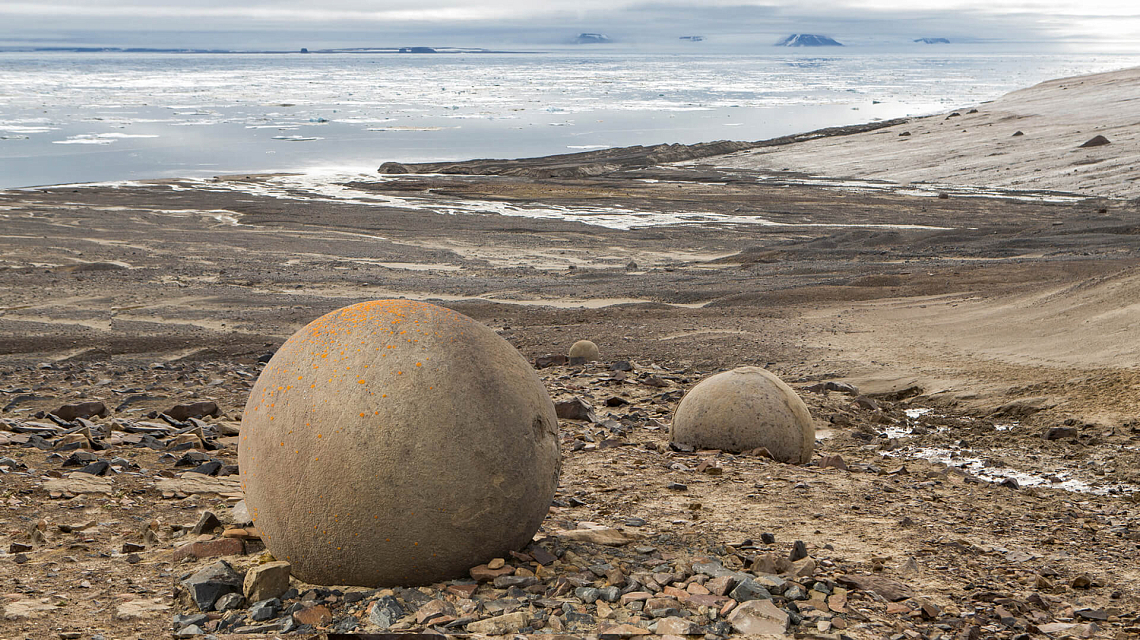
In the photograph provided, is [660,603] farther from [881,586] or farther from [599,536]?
[881,586]

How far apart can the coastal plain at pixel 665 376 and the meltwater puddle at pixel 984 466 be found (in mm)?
47

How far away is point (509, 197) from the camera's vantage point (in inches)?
1574

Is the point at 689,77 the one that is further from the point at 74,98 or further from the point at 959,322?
the point at 959,322

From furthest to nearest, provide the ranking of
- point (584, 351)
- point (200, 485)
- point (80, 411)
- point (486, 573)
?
point (584, 351) < point (80, 411) < point (200, 485) < point (486, 573)

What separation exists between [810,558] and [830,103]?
99.1 meters

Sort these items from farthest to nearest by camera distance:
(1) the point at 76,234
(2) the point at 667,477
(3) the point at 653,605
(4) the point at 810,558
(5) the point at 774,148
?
(5) the point at 774,148 < (1) the point at 76,234 < (2) the point at 667,477 < (4) the point at 810,558 < (3) the point at 653,605

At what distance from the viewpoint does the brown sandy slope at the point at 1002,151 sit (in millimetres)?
42281

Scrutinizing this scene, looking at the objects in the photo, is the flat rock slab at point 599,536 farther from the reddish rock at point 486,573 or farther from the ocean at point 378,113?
the ocean at point 378,113

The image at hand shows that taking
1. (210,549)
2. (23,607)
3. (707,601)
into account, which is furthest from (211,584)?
(707,601)

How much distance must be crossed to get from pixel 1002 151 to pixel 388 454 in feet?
162

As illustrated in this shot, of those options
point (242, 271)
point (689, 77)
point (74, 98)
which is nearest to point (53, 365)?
point (242, 271)

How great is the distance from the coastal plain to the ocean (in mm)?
14480

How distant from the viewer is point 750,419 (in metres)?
9.66

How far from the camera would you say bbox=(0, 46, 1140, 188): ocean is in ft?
176
